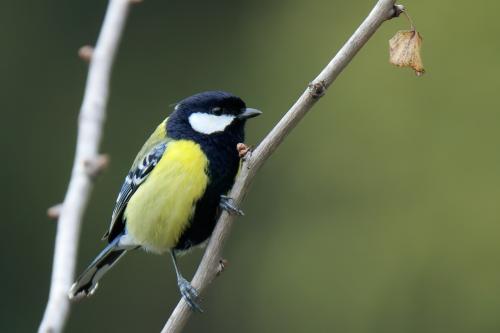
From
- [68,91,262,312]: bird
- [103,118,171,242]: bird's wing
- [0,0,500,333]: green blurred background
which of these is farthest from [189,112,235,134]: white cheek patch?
[0,0,500,333]: green blurred background

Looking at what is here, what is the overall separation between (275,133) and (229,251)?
390 centimetres

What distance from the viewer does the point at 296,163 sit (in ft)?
18.2

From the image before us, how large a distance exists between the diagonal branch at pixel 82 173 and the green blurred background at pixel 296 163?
3376 mm

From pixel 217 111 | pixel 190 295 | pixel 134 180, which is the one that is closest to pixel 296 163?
pixel 134 180

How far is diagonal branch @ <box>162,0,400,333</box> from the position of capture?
5.33 feet

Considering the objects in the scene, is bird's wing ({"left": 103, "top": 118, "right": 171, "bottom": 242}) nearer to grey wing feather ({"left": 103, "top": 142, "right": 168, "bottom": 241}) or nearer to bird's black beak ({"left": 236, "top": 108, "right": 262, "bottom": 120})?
grey wing feather ({"left": 103, "top": 142, "right": 168, "bottom": 241})

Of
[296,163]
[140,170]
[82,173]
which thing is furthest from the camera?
[296,163]

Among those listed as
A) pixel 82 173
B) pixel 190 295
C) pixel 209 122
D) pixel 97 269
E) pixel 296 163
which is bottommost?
pixel 296 163

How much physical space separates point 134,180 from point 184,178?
28cm

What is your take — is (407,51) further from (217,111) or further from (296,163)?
(296,163)

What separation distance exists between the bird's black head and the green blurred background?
2767 mm

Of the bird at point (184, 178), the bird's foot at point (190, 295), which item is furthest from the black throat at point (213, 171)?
the bird's foot at point (190, 295)

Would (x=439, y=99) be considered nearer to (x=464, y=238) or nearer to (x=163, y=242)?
(x=464, y=238)

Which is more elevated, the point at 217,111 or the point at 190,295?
the point at 217,111
